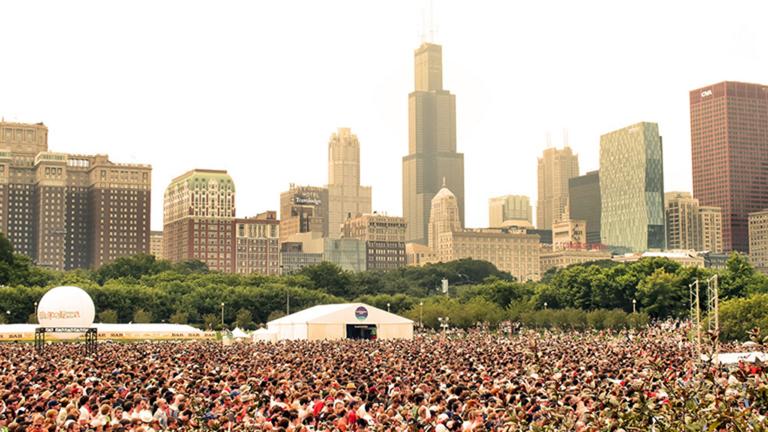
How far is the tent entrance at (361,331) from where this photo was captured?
87.9 metres

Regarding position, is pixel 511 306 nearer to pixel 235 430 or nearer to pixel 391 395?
pixel 391 395

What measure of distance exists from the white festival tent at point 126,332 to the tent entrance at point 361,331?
15.6 meters

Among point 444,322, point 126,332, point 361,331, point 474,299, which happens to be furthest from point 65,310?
point 474,299

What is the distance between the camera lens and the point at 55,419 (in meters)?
21.4

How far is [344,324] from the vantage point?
282ft

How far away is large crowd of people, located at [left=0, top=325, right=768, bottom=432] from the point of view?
1750cm

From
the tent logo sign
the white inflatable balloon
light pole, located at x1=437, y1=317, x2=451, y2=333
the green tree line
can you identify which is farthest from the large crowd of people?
the green tree line

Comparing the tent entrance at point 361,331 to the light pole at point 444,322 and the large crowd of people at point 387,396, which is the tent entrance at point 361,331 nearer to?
the light pole at point 444,322

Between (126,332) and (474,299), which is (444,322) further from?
(126,332)

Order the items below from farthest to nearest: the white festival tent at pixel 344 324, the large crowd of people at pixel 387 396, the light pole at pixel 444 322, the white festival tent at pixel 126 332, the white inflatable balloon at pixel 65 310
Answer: the light pole at pixel 444 322, the white festival tent at pixel 344 324, the white festival tent at pixel 126 332, the white inflatable balloon at pixel 65 310, the large crowd of people at pixel 387 396

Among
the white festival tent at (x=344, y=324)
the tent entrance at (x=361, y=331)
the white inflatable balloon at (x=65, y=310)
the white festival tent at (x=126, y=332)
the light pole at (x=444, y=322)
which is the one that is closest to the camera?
the white inflatable balloon at (x=65, y=310)

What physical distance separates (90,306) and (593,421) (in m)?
51.8

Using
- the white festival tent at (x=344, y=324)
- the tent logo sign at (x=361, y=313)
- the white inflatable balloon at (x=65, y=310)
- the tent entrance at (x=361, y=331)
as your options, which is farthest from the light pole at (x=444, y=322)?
the white inflatable balloon at (x=65, y=310)

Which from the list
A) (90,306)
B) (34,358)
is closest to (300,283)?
(90,306)
